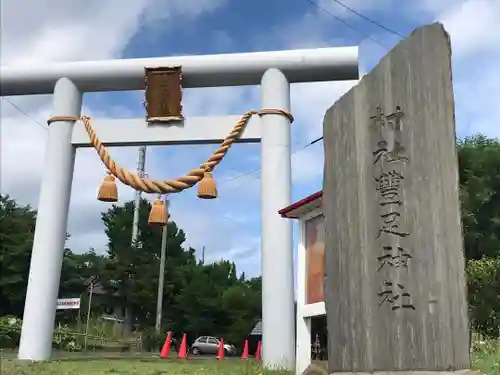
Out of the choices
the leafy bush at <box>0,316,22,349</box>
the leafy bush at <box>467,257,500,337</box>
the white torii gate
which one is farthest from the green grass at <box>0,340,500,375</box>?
the leafy bush at <box>0,316,22,349</box>

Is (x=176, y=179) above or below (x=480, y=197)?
below

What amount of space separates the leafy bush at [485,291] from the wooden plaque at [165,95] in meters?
6.25

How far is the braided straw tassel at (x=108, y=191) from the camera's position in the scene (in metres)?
7.75

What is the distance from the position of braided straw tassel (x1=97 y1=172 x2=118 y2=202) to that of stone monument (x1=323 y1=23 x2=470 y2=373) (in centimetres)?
439

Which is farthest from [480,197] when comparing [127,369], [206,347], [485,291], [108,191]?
[127,369]

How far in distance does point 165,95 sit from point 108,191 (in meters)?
1.54

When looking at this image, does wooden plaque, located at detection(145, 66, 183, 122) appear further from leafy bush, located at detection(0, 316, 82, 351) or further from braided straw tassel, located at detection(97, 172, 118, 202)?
leafy bush, located at detection(0, 316, 82, 351)

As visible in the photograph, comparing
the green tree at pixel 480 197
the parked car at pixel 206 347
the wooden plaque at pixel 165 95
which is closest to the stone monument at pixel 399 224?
the wooden plaque at pixel 165 95

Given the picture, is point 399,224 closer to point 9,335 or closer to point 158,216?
point 158,216

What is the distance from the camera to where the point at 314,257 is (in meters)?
7.38

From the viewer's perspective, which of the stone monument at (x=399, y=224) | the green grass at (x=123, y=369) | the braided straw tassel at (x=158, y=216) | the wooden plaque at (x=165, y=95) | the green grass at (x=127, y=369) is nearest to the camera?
the stone monument at (x=399, y=224)

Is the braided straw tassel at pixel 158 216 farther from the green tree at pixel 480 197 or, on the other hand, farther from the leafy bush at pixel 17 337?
the green tree at pixel 480 197

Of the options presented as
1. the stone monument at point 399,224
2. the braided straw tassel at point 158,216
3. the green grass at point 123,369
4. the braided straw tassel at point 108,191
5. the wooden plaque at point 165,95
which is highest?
the wooden plaque at point 165,95

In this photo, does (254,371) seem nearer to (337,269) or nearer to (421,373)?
(337,269)
